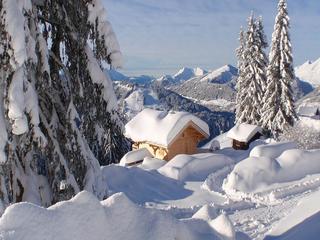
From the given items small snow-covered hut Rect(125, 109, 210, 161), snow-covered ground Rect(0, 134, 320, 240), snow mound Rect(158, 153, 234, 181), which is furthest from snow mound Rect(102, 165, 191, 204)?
small snow-covered hut Rect(125, 109, 210, 161)

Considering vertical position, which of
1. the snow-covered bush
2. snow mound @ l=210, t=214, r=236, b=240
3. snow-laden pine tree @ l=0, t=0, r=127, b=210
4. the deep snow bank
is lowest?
the snow-covered bush

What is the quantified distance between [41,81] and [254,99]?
39289 millimetres

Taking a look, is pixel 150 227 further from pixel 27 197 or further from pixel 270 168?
pixel 270 168

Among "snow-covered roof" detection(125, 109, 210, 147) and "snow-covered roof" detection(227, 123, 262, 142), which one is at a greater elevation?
"snow-covered roof" detection(125, 109, 210, 147)

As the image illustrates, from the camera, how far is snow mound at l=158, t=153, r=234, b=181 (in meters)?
23.3

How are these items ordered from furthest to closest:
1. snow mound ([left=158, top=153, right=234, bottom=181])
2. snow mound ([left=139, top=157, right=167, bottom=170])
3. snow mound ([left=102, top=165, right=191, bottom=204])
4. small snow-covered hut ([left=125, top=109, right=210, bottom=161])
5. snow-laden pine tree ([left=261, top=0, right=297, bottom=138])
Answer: snow-laden pine tree ([left=261, top=0, right=297, bottom=138])
small snow-covered hut ([left=125, top=109, right=210, bottom=161])
snow mound ([left=139, top=157, right=167, bottom=170])
snow mound ([left=158, top=153, right=234, bottom=181])
snow mound ([left=102, top=165, right=191, bottom=204])

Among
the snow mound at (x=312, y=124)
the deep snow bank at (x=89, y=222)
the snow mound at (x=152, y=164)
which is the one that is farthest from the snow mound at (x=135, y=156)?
the deep snow bank at (x=89, y=222)

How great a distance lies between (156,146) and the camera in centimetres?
3175

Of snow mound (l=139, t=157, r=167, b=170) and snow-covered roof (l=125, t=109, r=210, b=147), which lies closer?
snow mound (l=139, t=157, r=167, b=170)

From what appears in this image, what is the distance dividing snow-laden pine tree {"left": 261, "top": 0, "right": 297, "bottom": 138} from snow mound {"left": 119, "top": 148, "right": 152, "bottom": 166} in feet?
44.2

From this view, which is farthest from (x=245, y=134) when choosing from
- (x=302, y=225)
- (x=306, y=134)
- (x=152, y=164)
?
(x=302, y=225)

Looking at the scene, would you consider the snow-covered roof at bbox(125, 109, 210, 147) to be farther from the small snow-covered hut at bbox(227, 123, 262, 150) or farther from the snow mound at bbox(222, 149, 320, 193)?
the small snow-covered hut at bbox(227, 123, 262, 150)

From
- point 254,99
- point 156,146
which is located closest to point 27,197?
point 156,146

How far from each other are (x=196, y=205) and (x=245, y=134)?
2212cm
